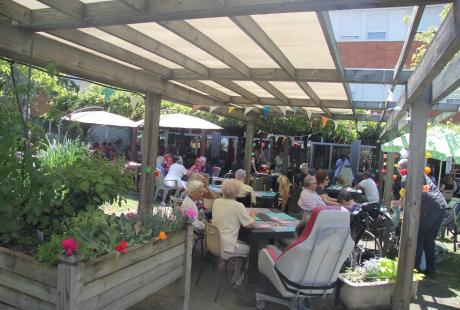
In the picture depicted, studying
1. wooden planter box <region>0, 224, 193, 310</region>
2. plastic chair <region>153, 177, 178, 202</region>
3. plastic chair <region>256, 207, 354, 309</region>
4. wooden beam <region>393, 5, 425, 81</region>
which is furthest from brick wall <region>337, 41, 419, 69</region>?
wooden planter box <region>0, 224, 193, 310</region>

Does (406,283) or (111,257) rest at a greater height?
(111,257)

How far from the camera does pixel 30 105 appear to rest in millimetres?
3555

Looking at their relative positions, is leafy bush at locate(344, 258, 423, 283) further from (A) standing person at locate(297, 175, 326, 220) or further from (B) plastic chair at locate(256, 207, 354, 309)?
(A) standing person at locate(297, 175, 326, 220)

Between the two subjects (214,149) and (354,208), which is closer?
(354,208)

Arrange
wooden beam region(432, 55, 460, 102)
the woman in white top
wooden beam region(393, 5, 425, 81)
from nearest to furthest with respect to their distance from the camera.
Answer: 1. wooden beam region(393, 5, 425, 81)
2. wooden beam region(432, 55, 460, 102)
3. the woman in white top

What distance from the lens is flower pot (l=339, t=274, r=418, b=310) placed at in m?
4.09

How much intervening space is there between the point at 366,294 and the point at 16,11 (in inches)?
167

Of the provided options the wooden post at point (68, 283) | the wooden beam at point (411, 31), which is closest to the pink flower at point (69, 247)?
the wooden post at point (68, 283)

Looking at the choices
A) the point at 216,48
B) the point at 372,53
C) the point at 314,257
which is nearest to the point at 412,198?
the point at 314,257

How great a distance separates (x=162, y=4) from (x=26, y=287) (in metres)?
2.05

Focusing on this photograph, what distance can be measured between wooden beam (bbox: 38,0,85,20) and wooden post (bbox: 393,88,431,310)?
10.9 feet

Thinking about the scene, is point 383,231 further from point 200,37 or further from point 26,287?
point 26,287

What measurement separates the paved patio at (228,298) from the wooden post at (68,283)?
4.85 feet

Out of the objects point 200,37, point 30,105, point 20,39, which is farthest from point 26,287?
point 200,37
